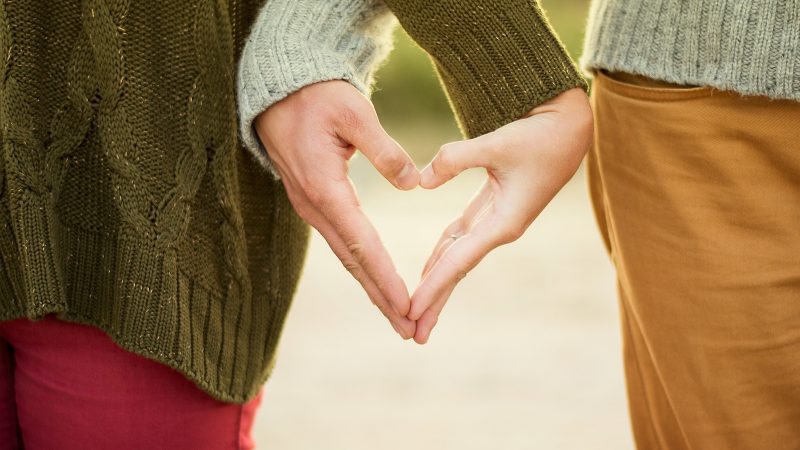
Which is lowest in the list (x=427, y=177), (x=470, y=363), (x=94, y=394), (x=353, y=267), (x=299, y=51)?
(x=470, y=363)

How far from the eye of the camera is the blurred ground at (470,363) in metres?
3.15

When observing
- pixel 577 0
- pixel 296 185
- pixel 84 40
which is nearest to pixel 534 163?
pixel 296 185

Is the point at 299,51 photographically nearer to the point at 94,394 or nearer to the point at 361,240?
the point at 361,240

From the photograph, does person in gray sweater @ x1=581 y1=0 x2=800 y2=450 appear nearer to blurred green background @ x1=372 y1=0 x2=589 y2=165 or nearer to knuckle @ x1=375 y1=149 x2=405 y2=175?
knuckle @ x1=375 y1=149 x2=405 y2=175

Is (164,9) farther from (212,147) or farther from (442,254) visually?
(442,254)

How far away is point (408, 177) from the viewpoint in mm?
1124

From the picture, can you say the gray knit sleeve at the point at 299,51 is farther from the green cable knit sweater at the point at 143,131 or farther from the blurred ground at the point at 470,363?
the blurred ground at the point at 470,363

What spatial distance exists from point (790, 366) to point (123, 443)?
0.90 meters

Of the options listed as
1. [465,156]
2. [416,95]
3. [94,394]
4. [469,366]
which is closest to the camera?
[465,156]

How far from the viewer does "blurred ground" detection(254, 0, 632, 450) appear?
3148 mm

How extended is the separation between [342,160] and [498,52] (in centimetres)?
23

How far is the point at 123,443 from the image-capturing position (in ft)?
3.94

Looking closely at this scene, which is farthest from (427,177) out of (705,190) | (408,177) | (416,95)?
(416,95)

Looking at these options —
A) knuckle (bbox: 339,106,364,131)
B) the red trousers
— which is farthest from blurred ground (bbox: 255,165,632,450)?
knuckle (bbox: 339,106,364,131)
